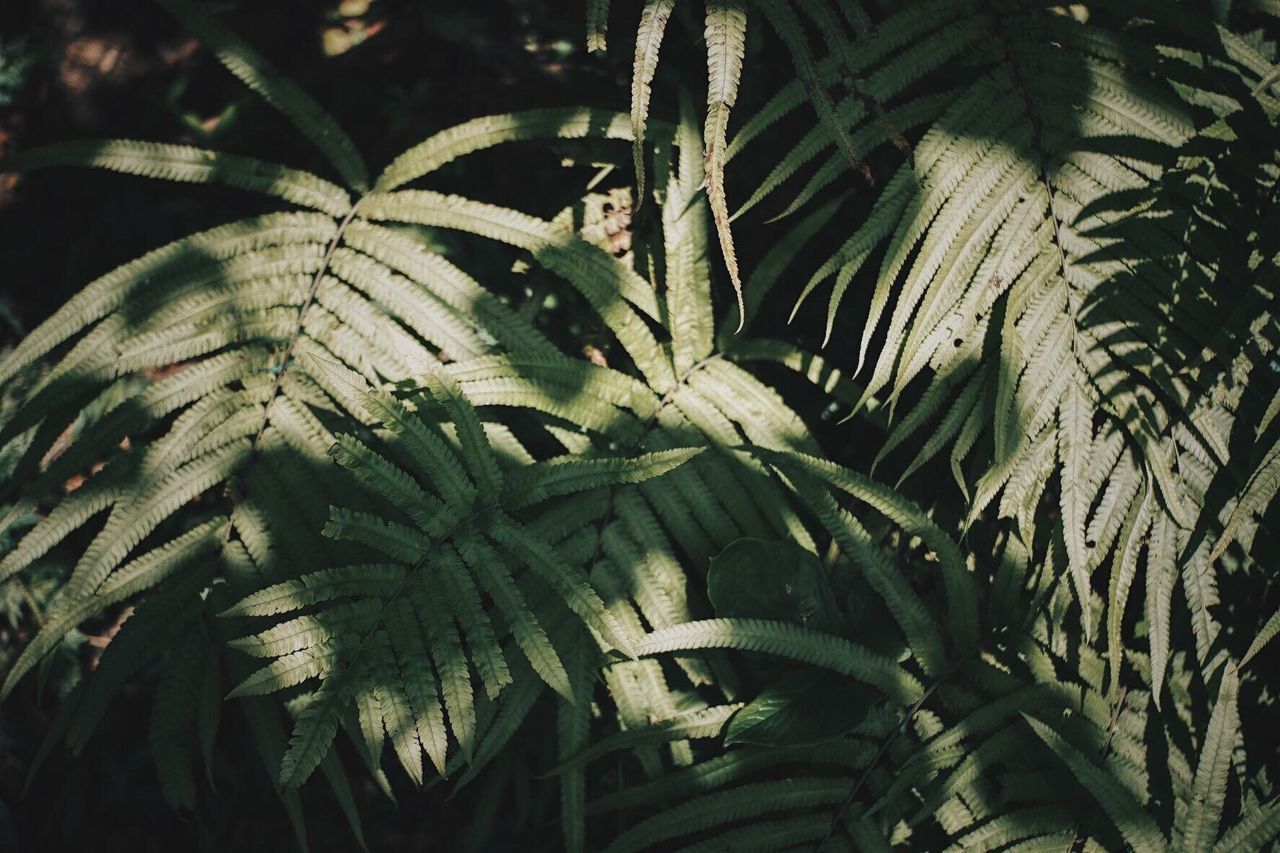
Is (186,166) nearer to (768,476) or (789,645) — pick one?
(768,476)

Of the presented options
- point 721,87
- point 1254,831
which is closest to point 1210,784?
point 1254,831

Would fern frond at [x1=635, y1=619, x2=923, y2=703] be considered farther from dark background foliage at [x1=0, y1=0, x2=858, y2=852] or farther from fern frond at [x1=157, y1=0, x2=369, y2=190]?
fern frond at [x1=157, y1=0, x2=369, y2=190]

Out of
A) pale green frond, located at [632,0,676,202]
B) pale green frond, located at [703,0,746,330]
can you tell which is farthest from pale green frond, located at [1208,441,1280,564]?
pale green frond, located at [632,0,676,202]

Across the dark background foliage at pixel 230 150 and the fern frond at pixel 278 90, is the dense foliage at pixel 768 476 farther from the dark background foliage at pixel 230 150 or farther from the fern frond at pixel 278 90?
Answer: the dark background foliage at pixel 230 150

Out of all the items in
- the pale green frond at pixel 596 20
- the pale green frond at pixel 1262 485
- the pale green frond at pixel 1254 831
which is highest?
the pale green frond at pixel 596 20

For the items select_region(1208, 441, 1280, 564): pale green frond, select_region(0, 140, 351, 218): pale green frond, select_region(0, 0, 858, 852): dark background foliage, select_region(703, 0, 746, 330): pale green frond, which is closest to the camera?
select_region(703, 0, 746, 330): pale green frond

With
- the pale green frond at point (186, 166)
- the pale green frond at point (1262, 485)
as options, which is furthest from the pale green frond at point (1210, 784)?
the pale green frond at point (186, 166)

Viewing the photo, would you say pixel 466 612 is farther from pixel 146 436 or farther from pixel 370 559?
pixel 146 436

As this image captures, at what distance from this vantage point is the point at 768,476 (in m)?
1.63

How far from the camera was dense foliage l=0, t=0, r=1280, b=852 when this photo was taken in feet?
4.62

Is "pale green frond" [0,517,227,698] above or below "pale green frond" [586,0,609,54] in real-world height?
below

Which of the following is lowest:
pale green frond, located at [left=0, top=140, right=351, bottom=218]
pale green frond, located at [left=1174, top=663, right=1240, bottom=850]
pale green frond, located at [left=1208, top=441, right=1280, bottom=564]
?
pale green frond, located at [left=1174, top=663, right=1240, bottom=850]

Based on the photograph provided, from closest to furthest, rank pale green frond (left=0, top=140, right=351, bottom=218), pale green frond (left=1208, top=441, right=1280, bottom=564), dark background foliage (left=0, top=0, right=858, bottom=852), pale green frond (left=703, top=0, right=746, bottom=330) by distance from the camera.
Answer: pale green frond (left=703, top=0, right=746, bottom=330)
pale green frond (left=1208, top=441, right=1280, bottom=564)
pale green frond (left=0, top=140, right=351, bottom=218)
dark background foliage (left=0, top=0, right=858, bottom=852)

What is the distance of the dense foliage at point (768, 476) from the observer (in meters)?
1.41
